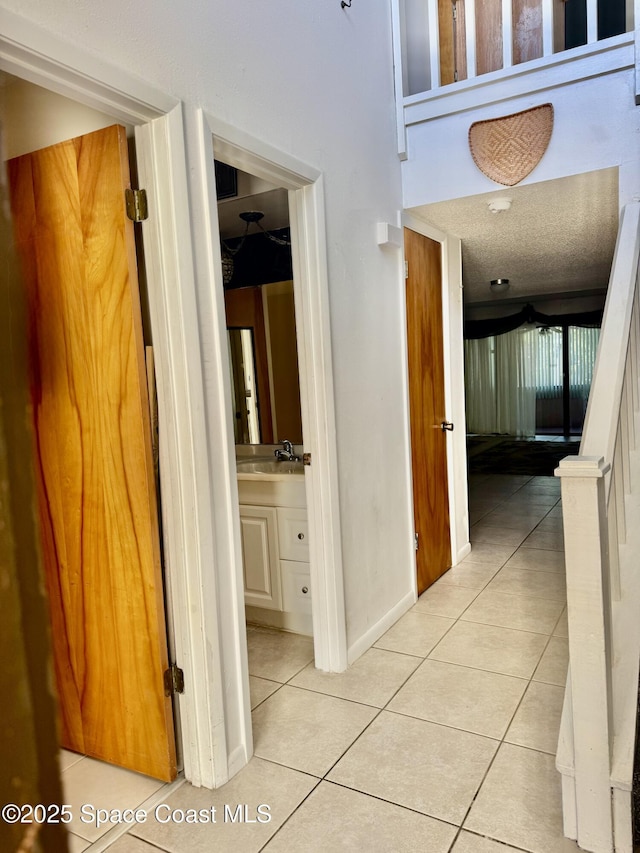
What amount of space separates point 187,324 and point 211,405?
0.88 ft

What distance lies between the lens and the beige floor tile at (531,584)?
3400 millimetres

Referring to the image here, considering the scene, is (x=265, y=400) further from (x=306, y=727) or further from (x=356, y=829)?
(x=356, y=829)

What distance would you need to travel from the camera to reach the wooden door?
336 cm

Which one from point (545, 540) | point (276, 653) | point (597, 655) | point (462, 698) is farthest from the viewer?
point (545, 540)

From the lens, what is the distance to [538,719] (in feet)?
7.26

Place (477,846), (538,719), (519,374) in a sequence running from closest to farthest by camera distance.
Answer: (477,846) < (538,719) < (519,374)

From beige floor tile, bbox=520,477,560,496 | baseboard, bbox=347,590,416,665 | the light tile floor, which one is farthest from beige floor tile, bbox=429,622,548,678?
beige floor tile, bbox=520,477,560,496

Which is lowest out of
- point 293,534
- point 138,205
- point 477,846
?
point 477,846

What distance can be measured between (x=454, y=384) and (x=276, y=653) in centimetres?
205

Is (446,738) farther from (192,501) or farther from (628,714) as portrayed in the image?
(192,501)

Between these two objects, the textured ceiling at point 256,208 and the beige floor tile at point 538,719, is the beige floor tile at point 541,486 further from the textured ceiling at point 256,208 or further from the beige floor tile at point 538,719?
the textured ceiling at point 256,208

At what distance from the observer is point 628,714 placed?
1613 mm

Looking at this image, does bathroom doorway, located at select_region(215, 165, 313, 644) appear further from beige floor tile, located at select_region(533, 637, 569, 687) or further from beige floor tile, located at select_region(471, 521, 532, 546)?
beige floor tile, located at select_region(471, 521, 532, 546)

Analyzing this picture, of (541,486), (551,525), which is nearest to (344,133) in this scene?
(551,525)
